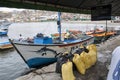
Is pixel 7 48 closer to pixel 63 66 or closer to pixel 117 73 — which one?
pixel 63 66

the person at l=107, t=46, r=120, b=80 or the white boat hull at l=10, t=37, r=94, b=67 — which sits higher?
the person at l=107, t=46, r=120, b=80

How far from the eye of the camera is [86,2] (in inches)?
324

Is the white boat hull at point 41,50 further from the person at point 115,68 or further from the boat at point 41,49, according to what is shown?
the person at point 115,68

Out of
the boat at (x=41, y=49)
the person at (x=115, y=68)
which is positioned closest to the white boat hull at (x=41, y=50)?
the boat at (x=41, y=49)

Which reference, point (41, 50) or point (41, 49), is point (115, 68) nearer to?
point (41, 49)

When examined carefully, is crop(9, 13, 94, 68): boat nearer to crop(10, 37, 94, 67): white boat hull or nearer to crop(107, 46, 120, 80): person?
crop(10, 37, 94, 67): white boat hull

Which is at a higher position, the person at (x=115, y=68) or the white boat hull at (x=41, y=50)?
the person at (x=115, y=68)

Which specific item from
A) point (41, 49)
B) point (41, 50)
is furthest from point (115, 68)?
point (41, 50)

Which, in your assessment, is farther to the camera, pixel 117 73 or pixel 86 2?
pixel 86 2

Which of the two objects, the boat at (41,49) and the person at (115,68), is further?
the boat at (41,49)

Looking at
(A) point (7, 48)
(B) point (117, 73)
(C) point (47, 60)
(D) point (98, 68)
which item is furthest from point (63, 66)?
(A) point (7, 48)

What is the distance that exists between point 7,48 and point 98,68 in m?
27.0

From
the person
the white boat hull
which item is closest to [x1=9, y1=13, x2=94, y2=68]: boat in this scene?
the white boat hull

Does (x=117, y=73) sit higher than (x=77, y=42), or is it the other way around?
(x=117, y=73)
